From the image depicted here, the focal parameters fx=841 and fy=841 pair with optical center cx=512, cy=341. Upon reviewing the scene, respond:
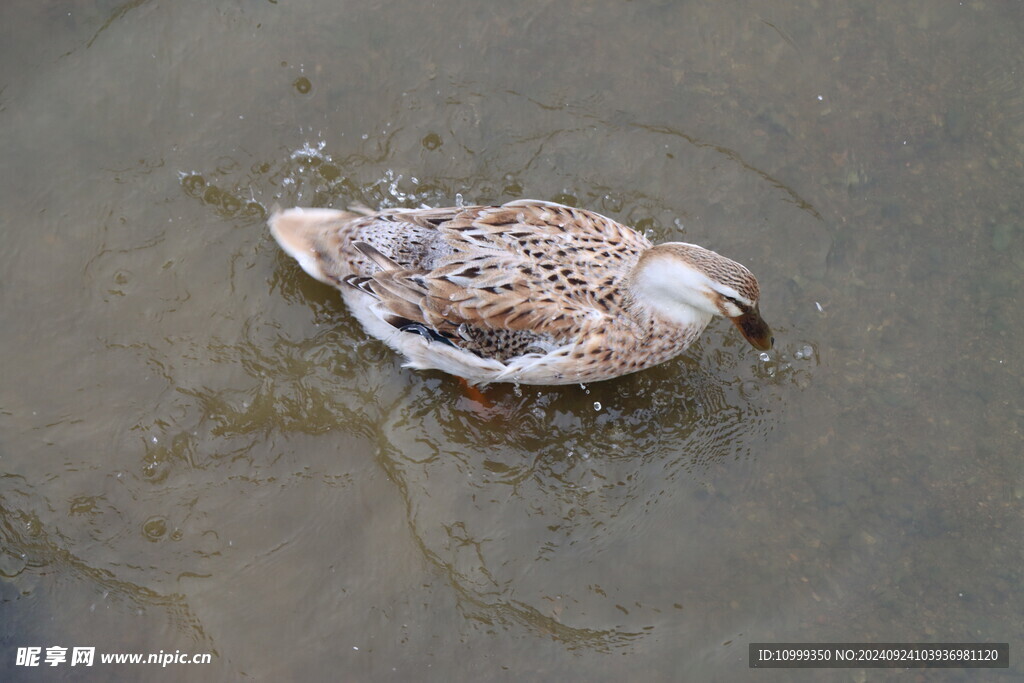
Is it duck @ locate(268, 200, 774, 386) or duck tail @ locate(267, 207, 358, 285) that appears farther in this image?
duck tail @ locate(267, 207, 358, 285)

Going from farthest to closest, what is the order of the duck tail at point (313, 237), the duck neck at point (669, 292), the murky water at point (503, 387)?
the duck tail at point (313, 237), the murky water at point (503, 387), the duck neck at point (669, 292)

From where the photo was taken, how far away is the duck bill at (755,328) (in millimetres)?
4320

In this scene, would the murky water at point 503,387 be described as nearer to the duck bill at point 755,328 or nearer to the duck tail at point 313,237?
the duck tail at point 313,237

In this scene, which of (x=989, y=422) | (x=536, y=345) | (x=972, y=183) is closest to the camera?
(x=536, y=345)

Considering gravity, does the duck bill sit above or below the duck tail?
above

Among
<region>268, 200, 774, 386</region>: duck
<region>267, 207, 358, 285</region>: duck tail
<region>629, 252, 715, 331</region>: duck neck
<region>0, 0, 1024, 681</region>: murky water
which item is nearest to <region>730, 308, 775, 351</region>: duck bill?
<region>268, 200, 774, 386</region>: duck

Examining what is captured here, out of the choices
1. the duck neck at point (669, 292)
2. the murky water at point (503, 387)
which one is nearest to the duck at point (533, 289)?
the duck neck at point (669, 292)

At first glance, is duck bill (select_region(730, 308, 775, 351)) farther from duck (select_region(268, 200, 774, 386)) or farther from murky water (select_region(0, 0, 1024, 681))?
murky water (select_region(0, 0, 1024, 681))

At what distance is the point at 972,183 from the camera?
5074 mm

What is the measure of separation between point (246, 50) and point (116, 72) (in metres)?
0.82

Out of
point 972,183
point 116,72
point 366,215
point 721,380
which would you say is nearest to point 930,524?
point 721,380

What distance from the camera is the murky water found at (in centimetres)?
449

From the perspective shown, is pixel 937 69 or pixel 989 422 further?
pixel 937 69

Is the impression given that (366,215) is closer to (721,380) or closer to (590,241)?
(590,241)
